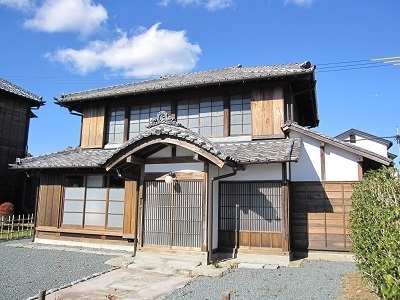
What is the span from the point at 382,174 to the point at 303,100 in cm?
1011

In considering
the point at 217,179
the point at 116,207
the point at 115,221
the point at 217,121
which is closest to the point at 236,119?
the point at 217,121

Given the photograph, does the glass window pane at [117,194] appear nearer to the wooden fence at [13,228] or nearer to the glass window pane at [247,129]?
the glass window pane at [247,129]

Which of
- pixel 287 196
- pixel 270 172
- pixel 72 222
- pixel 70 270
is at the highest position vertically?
pixel 270 172

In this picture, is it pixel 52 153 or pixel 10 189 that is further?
pixel 10 189

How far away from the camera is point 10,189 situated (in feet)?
74.3

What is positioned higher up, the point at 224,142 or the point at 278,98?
the point at 278,98

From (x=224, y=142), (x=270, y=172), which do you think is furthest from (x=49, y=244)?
(x=270, y=172)

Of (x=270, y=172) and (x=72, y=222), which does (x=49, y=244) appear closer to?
(x=72, y=222)

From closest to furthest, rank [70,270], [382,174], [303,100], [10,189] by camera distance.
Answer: [382,174] → [70,270] → [303,100] → [10,189]

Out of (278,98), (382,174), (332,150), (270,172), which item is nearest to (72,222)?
(270,172)

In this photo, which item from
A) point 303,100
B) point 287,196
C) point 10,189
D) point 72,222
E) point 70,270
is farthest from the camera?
point 10,189

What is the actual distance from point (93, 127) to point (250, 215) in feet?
28.1

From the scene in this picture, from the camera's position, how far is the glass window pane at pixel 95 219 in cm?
1334

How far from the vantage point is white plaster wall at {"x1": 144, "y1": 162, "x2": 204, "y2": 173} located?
11.0 m
